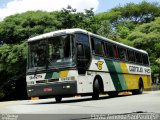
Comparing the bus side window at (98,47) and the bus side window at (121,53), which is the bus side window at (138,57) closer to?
the bus side window at (121,53)

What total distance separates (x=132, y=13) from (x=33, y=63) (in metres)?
55.5

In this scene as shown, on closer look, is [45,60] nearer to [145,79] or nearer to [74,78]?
[74,78]

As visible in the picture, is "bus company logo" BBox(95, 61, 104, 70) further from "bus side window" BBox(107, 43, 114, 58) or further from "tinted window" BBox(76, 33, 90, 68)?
"bus side window" BBox(107, 43, 114, 58)

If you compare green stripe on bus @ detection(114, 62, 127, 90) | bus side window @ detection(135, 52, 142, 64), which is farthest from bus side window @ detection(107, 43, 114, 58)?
bus side window @ detection(135, 52, 142, 64)

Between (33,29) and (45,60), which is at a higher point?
(33,29)

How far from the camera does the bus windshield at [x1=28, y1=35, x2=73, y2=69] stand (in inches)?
673

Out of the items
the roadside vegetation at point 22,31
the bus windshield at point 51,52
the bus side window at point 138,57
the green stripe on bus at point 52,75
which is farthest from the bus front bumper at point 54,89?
the roadside vegetation at point 22,31

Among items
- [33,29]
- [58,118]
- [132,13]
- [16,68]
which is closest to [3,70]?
[16,68]

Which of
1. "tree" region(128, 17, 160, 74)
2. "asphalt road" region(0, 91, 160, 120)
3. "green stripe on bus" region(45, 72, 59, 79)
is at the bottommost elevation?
"asphalt road" region(0, 91, 160, 120)

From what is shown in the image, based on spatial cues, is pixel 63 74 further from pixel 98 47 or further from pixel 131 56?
pixel 131 56

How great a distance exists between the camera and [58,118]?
1003cm

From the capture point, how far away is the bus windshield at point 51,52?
1709cm

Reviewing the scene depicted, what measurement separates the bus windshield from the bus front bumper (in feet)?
2.43

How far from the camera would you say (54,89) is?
17.3m
